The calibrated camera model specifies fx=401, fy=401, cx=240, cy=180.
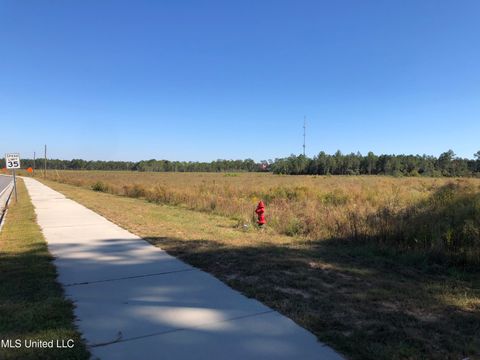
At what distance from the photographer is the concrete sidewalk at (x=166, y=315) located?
3709 mm

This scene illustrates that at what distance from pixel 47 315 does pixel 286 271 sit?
11.2 ft

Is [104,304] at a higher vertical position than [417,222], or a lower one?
lower

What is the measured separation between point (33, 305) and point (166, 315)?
1.69 meters

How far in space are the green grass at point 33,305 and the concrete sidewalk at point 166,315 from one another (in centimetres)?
15

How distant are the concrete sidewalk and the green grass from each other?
154 millimetres

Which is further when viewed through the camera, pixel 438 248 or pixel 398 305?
pixel 438 248

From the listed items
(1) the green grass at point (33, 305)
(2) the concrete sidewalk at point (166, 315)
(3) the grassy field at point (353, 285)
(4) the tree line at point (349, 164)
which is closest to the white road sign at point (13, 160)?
(3) the grassy field at point (353, 285)

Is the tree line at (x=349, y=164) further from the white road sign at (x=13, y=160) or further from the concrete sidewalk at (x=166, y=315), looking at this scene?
the concrete sidewalk at (x=166, y=315)

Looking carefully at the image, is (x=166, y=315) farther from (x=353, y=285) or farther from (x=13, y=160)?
(x=13, y=160)

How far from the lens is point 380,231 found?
9.01 meters

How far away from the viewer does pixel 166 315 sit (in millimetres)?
4574

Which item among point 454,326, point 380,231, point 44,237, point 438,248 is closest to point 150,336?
point 454,326

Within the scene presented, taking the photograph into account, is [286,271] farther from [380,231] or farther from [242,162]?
[242,162]

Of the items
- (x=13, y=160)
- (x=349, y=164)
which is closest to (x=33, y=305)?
(x=13, y=160)
